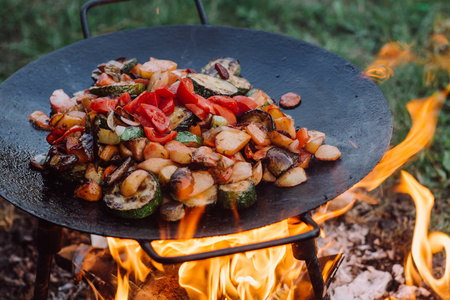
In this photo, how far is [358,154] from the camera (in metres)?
1.95

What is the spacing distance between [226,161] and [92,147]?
25.4 inches

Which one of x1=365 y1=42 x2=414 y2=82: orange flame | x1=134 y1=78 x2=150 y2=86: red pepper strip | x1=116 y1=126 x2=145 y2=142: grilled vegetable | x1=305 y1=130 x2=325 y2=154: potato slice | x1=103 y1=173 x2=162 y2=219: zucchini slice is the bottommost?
x1=365 y1=42 x2=414 y2=82: orange flame

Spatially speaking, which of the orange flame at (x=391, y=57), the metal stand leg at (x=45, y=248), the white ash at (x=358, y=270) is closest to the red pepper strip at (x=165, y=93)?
the metal stand leg at (x=45, y=248)

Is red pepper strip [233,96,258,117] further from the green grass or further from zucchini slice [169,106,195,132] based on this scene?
the green grass

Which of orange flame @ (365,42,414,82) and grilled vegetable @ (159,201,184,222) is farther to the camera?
orange flame @ (365,42,414,82)

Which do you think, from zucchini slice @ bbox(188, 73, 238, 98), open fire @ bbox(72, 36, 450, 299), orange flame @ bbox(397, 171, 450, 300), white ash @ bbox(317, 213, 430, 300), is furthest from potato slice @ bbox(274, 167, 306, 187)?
orange flame @ bbox(397, 171, 450, 300)

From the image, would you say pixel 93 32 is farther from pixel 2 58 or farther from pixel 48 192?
pixel 48 192

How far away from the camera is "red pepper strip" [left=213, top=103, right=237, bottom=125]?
213cm

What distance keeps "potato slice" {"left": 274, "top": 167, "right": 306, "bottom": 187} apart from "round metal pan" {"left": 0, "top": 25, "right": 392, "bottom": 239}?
0.10 ft

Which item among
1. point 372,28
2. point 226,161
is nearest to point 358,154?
point 226,161

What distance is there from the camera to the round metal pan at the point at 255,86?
169cm

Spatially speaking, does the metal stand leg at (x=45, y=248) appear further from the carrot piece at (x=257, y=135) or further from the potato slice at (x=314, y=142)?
the potato slice at (x=314, y=142)

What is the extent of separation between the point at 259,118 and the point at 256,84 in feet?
1.86

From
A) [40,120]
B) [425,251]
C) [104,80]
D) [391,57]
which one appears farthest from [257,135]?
[391,57]
